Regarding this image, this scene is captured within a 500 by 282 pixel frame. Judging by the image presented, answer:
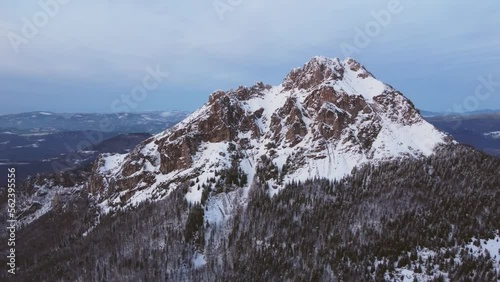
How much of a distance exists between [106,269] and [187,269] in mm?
39974

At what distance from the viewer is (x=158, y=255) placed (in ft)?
→ 611

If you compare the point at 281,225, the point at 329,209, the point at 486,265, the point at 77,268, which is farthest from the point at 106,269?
the point at 486,265

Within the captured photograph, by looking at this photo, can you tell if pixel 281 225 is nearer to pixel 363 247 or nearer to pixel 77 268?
pixel 363 247

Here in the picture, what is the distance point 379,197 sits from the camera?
652ft

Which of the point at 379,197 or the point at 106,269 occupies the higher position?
the point at 379,197

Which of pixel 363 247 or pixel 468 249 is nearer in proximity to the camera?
pixel 468 249

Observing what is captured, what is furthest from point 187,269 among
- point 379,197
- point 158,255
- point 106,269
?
point 379,197

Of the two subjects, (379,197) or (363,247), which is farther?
(379,197)

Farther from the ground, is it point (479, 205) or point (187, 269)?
point (479, 205)

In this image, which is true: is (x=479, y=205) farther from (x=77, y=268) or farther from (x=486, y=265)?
(x=77, y=268)

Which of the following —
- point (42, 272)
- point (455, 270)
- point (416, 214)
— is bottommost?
point (42, 272)

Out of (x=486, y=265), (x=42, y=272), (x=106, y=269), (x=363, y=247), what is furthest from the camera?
(x=42, y=272)

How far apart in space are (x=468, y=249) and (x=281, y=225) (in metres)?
84.8

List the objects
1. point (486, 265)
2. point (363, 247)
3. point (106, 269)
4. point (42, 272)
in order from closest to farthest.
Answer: point (486, 265)
point (363, 247)
point (106, 269)
point (42, 272)
